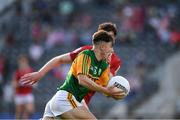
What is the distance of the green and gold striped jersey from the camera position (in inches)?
448

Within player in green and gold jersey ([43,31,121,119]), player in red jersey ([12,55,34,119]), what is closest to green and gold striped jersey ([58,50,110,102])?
player in green and gold jersey ([43,31,121,119])

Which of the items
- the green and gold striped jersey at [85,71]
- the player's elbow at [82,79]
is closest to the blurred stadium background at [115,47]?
the green and gold striped jersey at [85,71]

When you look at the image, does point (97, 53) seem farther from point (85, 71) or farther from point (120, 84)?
point (120, 84)

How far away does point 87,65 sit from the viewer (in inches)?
448

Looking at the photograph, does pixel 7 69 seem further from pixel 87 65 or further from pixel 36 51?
pixel 87 65

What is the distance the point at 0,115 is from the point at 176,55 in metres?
6.02

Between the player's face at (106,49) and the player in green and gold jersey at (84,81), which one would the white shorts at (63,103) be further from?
the player's face at (106,49)

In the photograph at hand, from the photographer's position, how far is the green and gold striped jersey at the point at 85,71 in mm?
11383

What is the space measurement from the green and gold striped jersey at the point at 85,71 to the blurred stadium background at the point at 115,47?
36.7 feet

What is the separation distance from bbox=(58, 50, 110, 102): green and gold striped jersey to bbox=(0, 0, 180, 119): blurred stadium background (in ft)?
36.7

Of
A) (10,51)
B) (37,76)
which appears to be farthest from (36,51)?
(37,76)

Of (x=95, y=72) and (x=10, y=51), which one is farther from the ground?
(x=95, y=72)

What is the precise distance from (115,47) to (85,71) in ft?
48.3

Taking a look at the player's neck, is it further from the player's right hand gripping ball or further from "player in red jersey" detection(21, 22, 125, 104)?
"player in red jersey" detection(21, 22, 125, 104)
